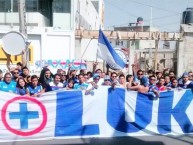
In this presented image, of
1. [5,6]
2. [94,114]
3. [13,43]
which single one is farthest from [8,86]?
[5,6]

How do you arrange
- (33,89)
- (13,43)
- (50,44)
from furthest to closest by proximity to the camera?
1. (50,44)
2. (13,43)
3. (33,89)

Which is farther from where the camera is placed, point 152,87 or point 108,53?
point 108,53

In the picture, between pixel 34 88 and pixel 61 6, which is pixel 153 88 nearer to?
pixel 34 88

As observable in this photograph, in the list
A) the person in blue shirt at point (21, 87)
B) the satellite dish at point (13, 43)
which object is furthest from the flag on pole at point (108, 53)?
the satellite dish at point (13, 43)

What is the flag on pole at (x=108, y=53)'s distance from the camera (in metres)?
9.22

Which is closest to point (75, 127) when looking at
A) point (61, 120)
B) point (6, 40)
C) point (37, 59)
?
point (61, 120)

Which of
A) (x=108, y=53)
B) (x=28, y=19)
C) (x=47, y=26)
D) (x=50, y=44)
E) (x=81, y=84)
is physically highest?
(x=28, y=19)

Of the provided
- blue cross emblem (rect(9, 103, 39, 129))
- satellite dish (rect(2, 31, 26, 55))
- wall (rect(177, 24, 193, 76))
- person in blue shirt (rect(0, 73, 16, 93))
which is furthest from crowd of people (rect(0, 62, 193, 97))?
wall (rect(177, 24, 193, 76))

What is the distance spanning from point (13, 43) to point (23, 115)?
3.67 m

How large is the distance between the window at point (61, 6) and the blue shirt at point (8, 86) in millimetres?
19275

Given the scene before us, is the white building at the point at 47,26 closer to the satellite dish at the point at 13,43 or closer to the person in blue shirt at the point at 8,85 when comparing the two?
the satellite dish at the point at 13,43

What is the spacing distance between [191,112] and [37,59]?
1846cm

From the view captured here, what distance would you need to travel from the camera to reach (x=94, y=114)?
26.8ft

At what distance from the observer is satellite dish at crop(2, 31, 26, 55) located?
10.7 m
